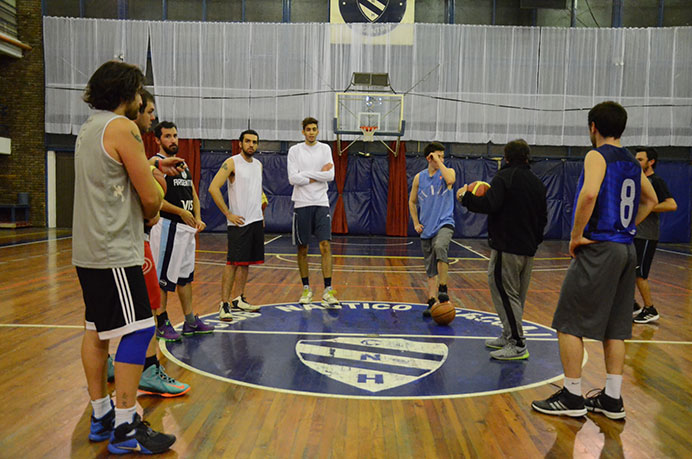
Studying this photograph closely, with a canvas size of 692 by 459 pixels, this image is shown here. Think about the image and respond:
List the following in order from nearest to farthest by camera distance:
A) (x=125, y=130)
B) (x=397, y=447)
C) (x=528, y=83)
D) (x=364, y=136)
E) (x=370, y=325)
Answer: (x=125, y=130)
(x=397, y=447)
(x=370, y=325)
(x=364, y=136)
(x=528, y=83)

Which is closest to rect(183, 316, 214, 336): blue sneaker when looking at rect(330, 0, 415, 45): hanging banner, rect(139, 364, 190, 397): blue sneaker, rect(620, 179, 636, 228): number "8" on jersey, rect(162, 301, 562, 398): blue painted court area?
rect(162, 301, 562, 398): blue painted court area

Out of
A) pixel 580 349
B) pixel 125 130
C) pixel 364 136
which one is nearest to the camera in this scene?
pixel 125 130

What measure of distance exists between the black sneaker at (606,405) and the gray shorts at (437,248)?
2.62m

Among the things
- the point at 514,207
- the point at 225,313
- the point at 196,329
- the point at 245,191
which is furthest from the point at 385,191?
the point at 514,207

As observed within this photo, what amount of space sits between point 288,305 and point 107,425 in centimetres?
365

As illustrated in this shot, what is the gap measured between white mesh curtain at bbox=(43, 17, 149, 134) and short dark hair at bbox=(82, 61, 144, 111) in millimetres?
16382

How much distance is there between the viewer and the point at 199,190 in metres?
17.5

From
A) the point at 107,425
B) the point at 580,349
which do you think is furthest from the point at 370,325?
the point at 107,425

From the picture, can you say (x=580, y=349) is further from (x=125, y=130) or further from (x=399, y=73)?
(x=399, y=73)

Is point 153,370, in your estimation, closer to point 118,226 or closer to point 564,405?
point 118,226

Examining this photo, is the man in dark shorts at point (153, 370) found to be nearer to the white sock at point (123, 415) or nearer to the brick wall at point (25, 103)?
the white sock at point (123, 415)

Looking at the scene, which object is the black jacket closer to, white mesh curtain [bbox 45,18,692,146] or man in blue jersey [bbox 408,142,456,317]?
man in blue jersey [bbox 408,142,456,317]

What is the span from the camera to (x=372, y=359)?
4.43 metres

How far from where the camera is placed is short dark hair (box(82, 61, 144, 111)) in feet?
8.67
